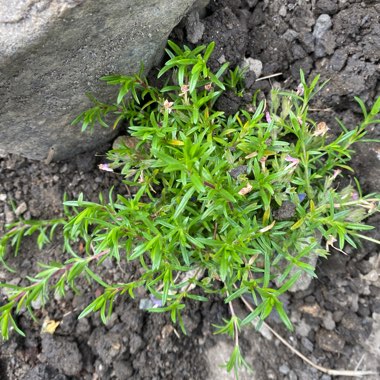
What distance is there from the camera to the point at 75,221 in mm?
2188

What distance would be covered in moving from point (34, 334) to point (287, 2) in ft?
8.68

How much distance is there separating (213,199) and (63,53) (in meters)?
1.05

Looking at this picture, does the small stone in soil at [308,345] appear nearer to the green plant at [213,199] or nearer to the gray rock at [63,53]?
the green plant at [213,199]

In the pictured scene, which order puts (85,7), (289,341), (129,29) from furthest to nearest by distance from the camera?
(289,341) → (129,29) → (85,7)

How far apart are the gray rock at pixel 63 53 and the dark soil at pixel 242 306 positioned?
0.30 metres

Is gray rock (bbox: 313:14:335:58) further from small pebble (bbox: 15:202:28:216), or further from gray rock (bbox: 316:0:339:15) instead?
small pebble (bbox: 15:202:28:216)

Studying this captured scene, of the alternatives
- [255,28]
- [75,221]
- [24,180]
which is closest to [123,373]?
[75,221]

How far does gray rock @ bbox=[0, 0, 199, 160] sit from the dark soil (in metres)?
0.30

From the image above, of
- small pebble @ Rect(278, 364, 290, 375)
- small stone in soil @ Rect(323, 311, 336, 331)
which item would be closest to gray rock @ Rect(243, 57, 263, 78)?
small stone in soil @ Rect(323, 311, 336, 331)

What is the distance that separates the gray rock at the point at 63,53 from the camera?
194 centimetres

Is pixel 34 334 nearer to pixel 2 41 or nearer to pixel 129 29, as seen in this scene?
pixel 2 41

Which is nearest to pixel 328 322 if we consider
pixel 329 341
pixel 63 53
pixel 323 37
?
pixel 329 341

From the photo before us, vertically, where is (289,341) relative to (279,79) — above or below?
below

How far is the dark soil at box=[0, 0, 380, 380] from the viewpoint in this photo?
2559 mm
